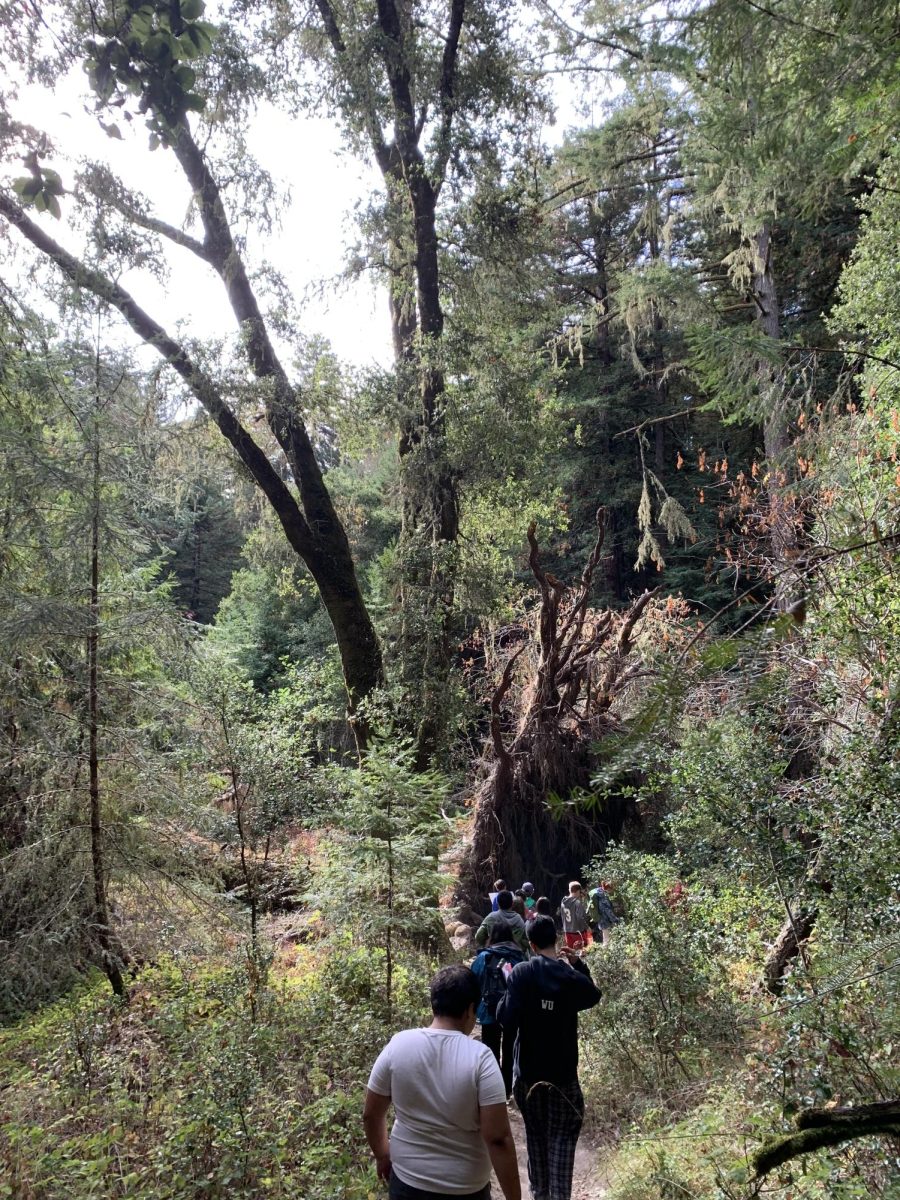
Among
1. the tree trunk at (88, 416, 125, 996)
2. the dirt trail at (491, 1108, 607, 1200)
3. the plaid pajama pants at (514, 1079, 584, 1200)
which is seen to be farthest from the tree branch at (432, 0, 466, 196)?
the dirt trail at (491, 1108, 607, 1200)

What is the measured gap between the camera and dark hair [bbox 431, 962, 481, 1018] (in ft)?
9.29

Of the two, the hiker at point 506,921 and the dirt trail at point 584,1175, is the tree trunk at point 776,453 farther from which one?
the dirt trail at point 584,1175

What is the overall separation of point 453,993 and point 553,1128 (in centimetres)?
161

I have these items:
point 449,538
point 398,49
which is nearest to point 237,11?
point 398,49

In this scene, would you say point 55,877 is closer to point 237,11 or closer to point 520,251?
point 520,251

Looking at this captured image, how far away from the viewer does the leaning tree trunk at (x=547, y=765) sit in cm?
1237

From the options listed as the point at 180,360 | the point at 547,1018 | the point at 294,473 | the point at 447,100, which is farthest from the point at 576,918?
the point at 447,100

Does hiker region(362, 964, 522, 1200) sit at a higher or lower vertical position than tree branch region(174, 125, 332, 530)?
lower

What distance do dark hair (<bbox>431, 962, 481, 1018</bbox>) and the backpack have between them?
2334mm

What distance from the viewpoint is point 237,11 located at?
978 centimetres

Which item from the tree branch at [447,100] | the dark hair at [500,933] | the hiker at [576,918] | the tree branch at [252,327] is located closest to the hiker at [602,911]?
the hiker at [576,918]

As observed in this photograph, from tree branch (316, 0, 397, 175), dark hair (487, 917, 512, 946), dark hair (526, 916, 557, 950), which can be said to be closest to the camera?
dark hair (526, 916, 557, 950)

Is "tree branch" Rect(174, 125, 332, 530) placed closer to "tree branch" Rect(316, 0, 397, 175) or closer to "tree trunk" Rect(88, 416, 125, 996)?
"tree branch" Rect(316, 0, 397, 175)

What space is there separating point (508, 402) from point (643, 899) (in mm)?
6804
